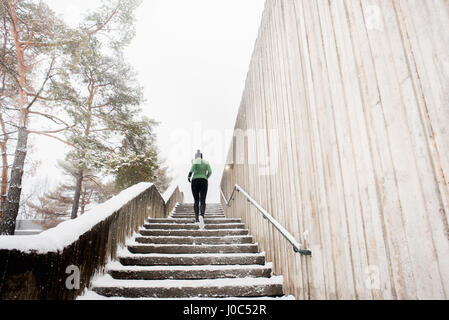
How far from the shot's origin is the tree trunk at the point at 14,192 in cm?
690

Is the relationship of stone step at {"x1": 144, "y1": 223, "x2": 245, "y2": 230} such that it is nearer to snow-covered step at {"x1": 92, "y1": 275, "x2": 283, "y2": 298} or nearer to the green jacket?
the green jacket

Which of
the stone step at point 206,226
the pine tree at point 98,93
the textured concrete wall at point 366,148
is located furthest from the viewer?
the pine tree at point 98,93

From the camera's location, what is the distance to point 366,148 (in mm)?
1278

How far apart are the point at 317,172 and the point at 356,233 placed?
1.88 feet

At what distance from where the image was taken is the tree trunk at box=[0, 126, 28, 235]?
690 cm

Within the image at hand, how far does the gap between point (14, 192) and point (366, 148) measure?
9491 millimetres

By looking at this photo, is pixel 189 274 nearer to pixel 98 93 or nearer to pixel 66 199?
pixel 98 93

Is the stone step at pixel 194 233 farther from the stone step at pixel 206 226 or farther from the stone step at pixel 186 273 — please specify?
the stone step at pixel 186 273

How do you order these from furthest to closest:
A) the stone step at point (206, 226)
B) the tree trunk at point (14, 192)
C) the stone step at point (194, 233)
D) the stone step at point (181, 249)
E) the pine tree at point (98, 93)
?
the pine tree at point (98, 93)
the tree trunk at point (14, 192)
the stone step at point (206, 226)
the stone step at point (194, 233)
the stone step at point (181, 249)

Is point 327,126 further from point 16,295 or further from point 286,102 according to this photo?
point 16,295

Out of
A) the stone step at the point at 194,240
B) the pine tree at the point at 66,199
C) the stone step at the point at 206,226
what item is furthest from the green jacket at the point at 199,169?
the pine tree at the point at 66,199

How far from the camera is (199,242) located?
3.66m

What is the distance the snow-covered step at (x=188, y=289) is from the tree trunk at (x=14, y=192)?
6.86 m

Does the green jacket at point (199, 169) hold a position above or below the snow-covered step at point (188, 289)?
above
